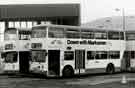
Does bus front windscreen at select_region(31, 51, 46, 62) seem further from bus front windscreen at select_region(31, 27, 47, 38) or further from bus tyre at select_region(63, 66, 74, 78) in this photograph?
bus tyre at select_region(63, 66, 74, 78)

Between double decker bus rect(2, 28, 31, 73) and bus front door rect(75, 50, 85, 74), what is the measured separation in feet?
17.9

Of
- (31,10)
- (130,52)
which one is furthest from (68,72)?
(31,10)

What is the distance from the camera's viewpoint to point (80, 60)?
83.6 ft

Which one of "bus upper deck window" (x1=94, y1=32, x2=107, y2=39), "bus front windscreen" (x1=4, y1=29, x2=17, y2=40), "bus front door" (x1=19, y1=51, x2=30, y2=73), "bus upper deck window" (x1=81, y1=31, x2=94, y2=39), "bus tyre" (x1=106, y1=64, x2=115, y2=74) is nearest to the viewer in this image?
"bus upper deck window" (x1=81, y1=31, x2=94, y2=39)

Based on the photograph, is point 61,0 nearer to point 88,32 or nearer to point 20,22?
point 20,22

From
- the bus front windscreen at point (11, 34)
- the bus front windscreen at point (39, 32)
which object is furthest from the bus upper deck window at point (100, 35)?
the bus front windscreen at point (11, 34)

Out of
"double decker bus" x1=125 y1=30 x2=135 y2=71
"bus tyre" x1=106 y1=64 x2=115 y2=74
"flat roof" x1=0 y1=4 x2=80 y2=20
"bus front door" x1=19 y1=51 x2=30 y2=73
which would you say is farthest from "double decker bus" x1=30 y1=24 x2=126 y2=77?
"flat roof" x1=0 y1=4 x2=80 y2=20

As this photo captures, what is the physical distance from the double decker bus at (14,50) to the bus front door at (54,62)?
5314 mm

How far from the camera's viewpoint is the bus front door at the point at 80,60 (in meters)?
25.1

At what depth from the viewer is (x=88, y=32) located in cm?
2612

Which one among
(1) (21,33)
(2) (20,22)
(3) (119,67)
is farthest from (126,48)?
(2) (20,22)

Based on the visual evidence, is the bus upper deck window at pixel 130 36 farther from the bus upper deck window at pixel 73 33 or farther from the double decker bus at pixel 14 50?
the double decker bus at pixel 14 50

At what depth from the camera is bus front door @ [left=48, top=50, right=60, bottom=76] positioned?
77.8 ft

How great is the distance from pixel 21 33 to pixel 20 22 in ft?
89.7
